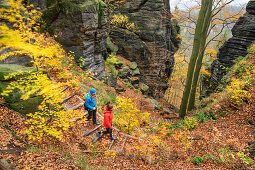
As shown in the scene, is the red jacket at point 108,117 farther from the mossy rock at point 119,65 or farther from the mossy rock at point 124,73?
the mossy rock at point 119,65

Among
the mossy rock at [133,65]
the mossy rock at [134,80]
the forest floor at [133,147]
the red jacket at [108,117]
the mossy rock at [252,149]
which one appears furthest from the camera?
the mossy rock at [133,65]

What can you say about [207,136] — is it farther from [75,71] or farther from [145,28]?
[145,28]

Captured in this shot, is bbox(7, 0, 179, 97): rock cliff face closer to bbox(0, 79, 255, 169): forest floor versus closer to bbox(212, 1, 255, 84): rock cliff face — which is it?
bbox(0, 79, 255, 169): forest floor

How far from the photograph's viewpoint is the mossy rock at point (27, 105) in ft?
14.6

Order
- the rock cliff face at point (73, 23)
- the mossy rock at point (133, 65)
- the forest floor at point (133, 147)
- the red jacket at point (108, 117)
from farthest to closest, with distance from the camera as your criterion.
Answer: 1. the mossy rock at point (133, 65)
2. the rock cliff face at point (73, 23)
3. the red jacket at point (108, 117)
4. the forest floor at point (133, 147)

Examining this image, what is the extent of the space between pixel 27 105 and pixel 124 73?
13936 millimetres

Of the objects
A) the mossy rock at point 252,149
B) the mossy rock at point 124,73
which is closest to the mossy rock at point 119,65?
the mossy rock at point 124,73

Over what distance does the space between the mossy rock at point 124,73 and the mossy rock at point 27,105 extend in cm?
1323

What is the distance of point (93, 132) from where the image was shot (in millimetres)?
6391

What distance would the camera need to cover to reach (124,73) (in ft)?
59.1

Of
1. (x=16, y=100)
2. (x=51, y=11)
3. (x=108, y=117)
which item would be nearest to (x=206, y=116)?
(x=108, y=117)

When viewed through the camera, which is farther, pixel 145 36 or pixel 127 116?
pixel 145 36

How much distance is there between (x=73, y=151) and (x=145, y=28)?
63.7 feet

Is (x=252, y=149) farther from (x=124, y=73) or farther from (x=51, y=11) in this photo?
(x=51, y=11)
